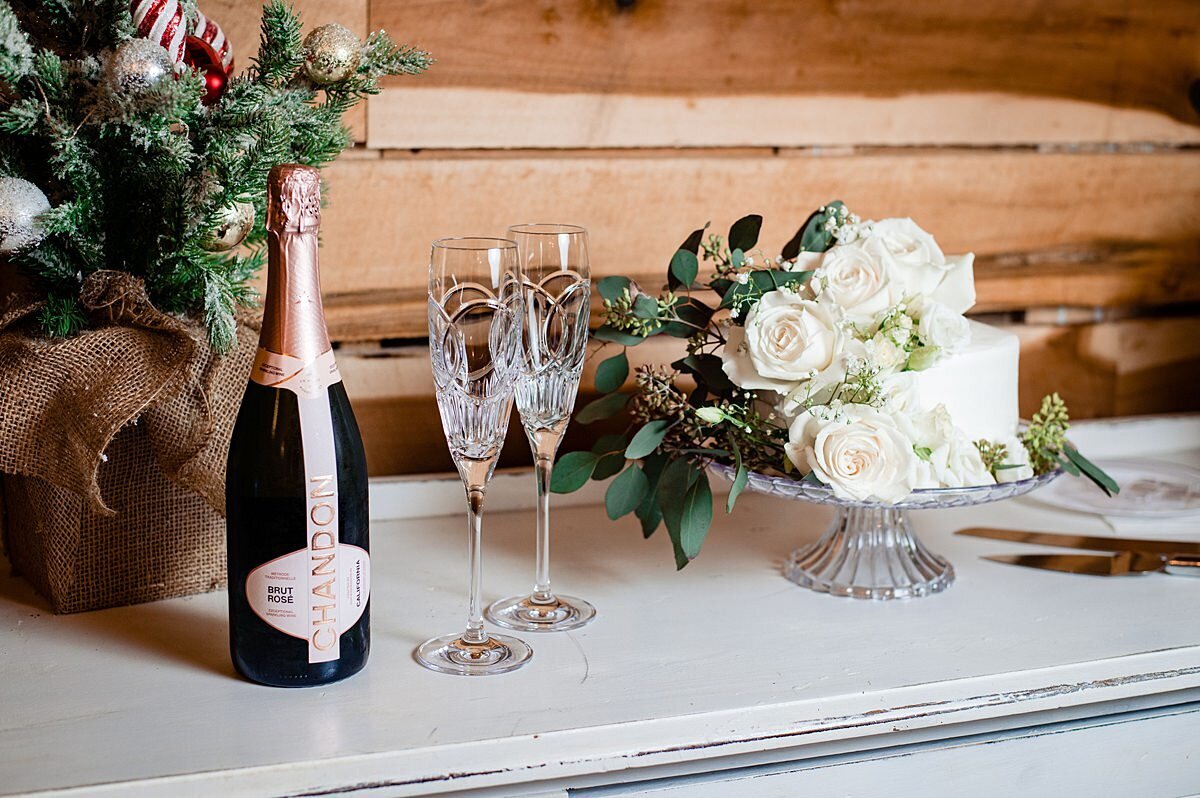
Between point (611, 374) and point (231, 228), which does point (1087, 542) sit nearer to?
point (611, 374)

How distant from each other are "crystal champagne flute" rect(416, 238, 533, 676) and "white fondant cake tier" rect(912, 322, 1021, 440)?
1.08 feet

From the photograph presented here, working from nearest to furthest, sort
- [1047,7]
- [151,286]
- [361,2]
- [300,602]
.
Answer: [300,602]
[151,286]
[361,2]
[1047,7]

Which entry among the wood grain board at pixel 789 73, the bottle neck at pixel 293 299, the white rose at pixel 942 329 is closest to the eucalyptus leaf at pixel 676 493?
the white rose at pixel 942 329

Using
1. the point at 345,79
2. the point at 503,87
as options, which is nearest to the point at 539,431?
the point at 345,79

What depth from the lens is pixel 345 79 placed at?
2.78 ft

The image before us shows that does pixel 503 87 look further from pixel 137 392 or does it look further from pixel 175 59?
pixel 137 392

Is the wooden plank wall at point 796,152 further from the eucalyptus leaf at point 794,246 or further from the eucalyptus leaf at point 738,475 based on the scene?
the eucalyptus leaf at point 738,475

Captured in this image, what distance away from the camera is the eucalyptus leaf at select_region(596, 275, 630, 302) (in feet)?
3.27

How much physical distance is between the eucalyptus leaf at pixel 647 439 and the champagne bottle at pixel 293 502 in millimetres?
241

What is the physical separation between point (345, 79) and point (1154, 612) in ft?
2.49

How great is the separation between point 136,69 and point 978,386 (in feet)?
2.19

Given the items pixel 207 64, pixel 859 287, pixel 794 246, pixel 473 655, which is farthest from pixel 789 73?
pixel 473 655

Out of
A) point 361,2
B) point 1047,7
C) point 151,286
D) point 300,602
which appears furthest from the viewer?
point 1047,7

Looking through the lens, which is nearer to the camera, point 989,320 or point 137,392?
point 137,392
